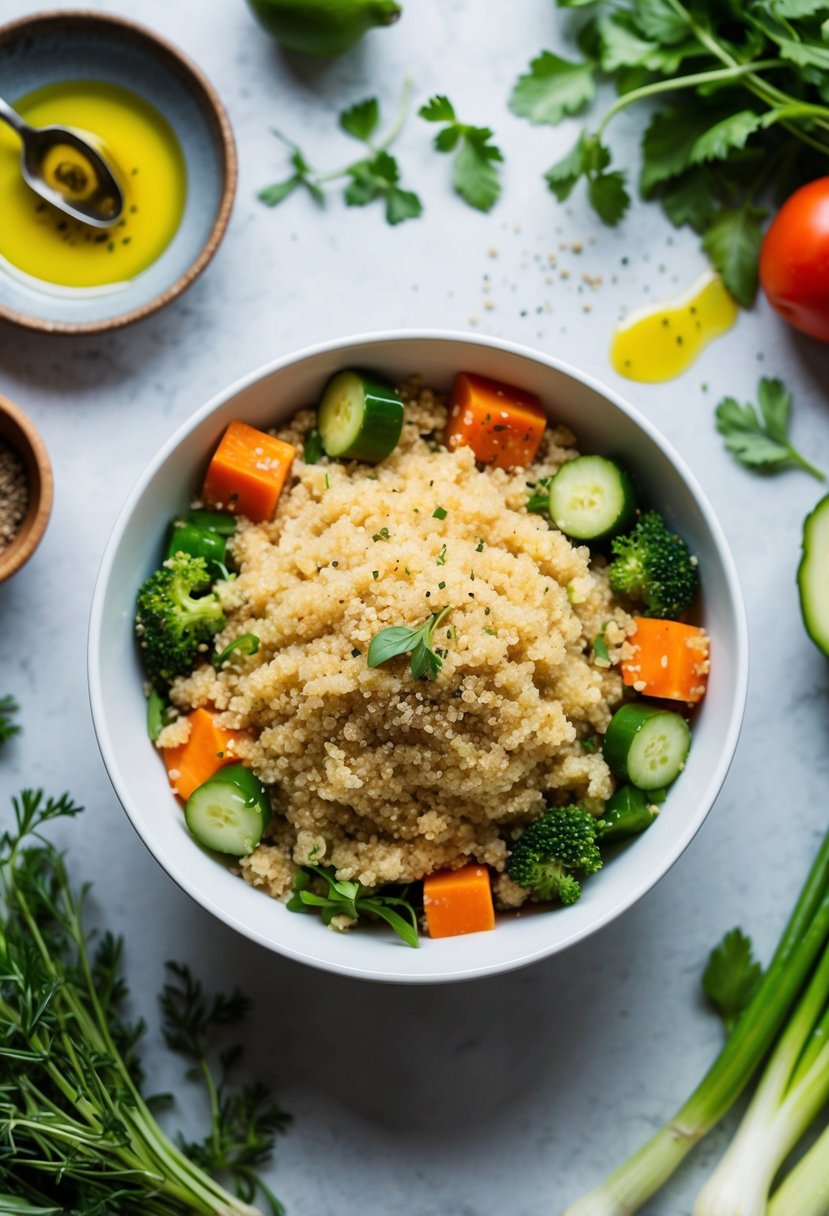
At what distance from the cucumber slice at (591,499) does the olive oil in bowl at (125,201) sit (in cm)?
147

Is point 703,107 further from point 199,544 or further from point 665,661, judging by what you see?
point 199,544

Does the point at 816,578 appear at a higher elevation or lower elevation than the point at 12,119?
higher

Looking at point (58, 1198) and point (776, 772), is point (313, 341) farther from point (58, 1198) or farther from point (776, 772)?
point (58, 1198)

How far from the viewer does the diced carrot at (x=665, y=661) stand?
3037 millimetres

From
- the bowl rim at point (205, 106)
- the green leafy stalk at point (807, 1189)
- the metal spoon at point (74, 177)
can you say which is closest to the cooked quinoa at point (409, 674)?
the bowl rim at point (205, 106)

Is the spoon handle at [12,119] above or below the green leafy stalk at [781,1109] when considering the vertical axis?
above

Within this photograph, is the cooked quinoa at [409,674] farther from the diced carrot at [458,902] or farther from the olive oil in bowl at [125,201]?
the olive oil in bowl at [125,201]

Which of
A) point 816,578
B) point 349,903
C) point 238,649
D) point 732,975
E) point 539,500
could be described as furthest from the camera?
point 732,975

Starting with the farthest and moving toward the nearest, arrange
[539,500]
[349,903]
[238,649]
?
[539,500], [238,649], [349,903]

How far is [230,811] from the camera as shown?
9.57 feet

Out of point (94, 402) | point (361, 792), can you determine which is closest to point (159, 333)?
point (94, 402)

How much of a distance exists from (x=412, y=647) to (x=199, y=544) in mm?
749

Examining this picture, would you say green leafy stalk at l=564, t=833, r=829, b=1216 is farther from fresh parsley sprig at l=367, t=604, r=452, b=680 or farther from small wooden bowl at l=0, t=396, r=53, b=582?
small wooden bowl at l=0, t=396, r=53, b=582

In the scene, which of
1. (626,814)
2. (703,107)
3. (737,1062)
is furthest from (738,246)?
(737,1062)
